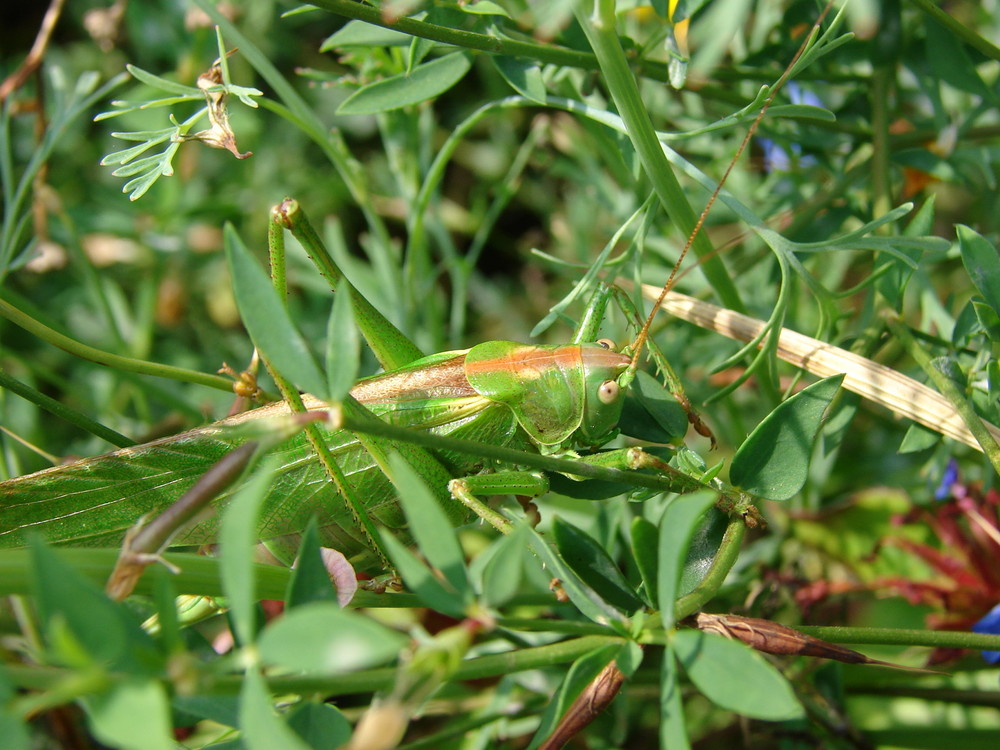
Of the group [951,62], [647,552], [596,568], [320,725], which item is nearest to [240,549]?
[320,725]

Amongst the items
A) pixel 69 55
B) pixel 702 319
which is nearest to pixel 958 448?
pixel 702 319

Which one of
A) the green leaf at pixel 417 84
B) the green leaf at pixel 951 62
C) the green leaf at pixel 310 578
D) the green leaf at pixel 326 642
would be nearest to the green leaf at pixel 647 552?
the green leaf at pixel 310 578

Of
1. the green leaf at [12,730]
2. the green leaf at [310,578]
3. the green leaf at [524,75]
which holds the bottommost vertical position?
the green leaf at [310,578]

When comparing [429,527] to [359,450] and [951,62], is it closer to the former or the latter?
[359,450]

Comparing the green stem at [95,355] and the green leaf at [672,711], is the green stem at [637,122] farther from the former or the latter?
the green stem at [95,355]

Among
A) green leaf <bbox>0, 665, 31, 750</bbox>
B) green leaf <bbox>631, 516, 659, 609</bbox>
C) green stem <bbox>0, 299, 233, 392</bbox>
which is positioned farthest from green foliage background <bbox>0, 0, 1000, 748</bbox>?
green stem <bbox>0, 299, 233, 392</bbox>

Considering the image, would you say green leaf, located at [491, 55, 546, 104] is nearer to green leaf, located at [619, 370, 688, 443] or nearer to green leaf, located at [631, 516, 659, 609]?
green leaf, located at [619, 370, 688, 443]

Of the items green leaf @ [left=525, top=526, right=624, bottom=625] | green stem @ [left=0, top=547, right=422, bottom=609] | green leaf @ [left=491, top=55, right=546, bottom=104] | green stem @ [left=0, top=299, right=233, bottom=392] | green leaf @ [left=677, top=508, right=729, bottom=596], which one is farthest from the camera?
green leaf @ [left=491, top=55, right=546, bottom=104]
